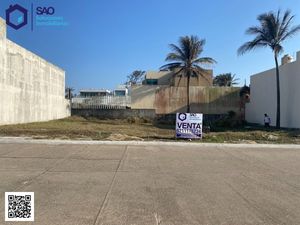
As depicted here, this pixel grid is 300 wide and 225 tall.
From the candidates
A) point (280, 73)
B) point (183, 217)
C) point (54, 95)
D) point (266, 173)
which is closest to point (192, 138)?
point (266, 173)

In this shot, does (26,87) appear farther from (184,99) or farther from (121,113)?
(184,99)

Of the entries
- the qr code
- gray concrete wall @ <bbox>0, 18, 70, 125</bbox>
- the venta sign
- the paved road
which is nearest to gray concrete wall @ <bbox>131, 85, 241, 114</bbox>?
gray concrete wall @ <bbox>0, 18, 70, 125</bbox>

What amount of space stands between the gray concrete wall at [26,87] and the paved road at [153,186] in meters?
11.7

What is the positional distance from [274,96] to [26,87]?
22.2 metres

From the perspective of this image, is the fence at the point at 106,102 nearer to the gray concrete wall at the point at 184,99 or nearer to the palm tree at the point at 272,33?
the gray concrete wall at the point at 184,99

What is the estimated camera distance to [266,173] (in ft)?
35.9

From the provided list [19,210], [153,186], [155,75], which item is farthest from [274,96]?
[155,75]

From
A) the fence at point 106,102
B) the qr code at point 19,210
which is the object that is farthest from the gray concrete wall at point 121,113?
the qr code at point 19,210

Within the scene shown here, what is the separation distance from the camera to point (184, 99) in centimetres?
4591

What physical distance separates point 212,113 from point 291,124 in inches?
542

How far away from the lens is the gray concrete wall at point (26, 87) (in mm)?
25422

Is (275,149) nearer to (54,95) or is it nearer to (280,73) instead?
(280,73)

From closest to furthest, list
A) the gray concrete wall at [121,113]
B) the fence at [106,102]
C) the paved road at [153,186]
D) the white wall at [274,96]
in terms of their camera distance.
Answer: the paved road at [153,186]
the white wall at [274,96]
the gray concrete wall at [121,113]
the fence at [106,102]

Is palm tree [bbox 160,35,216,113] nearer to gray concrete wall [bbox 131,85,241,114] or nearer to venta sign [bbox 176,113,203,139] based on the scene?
gray concrete wall [bbox 131,85,241,114]
